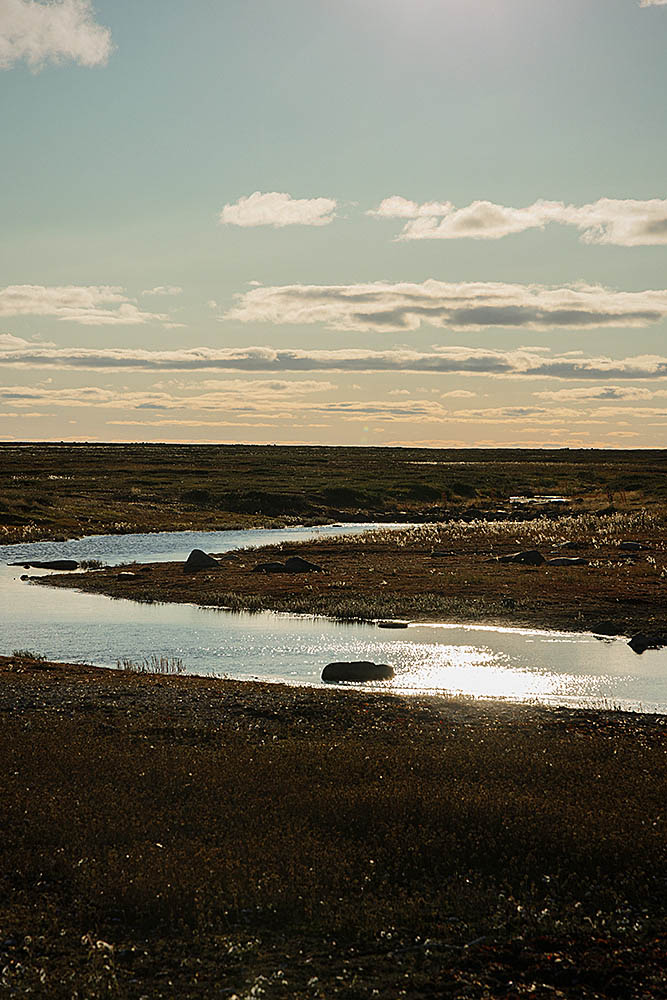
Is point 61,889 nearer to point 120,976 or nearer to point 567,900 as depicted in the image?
point 120,976

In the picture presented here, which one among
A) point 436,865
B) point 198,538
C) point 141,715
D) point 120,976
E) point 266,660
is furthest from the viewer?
point 198,538

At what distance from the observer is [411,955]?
10523 mm

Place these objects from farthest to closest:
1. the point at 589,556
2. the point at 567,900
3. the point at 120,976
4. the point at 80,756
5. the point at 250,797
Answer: the point at 589,556, the point at 80,756, the point at 250,797, the point at 567,900, the point at 120,976

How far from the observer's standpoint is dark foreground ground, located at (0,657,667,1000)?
10203mm

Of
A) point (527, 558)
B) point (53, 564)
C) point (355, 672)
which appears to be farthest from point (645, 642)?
point (53, 564)

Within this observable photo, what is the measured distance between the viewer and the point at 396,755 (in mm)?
17922

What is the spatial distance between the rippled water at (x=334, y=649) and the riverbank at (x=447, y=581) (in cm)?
226

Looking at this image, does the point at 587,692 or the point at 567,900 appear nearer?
the point at 567,900

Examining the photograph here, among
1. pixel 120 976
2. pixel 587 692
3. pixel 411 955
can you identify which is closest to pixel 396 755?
pixel 411 955

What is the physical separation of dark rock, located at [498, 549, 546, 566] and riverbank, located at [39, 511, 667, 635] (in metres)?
0.46

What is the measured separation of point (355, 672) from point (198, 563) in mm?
27902

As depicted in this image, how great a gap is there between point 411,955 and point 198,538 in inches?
2698

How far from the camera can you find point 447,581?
48.0 m

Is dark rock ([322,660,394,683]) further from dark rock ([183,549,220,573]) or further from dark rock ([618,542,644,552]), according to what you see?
dark rock ([618,542,644,552])
